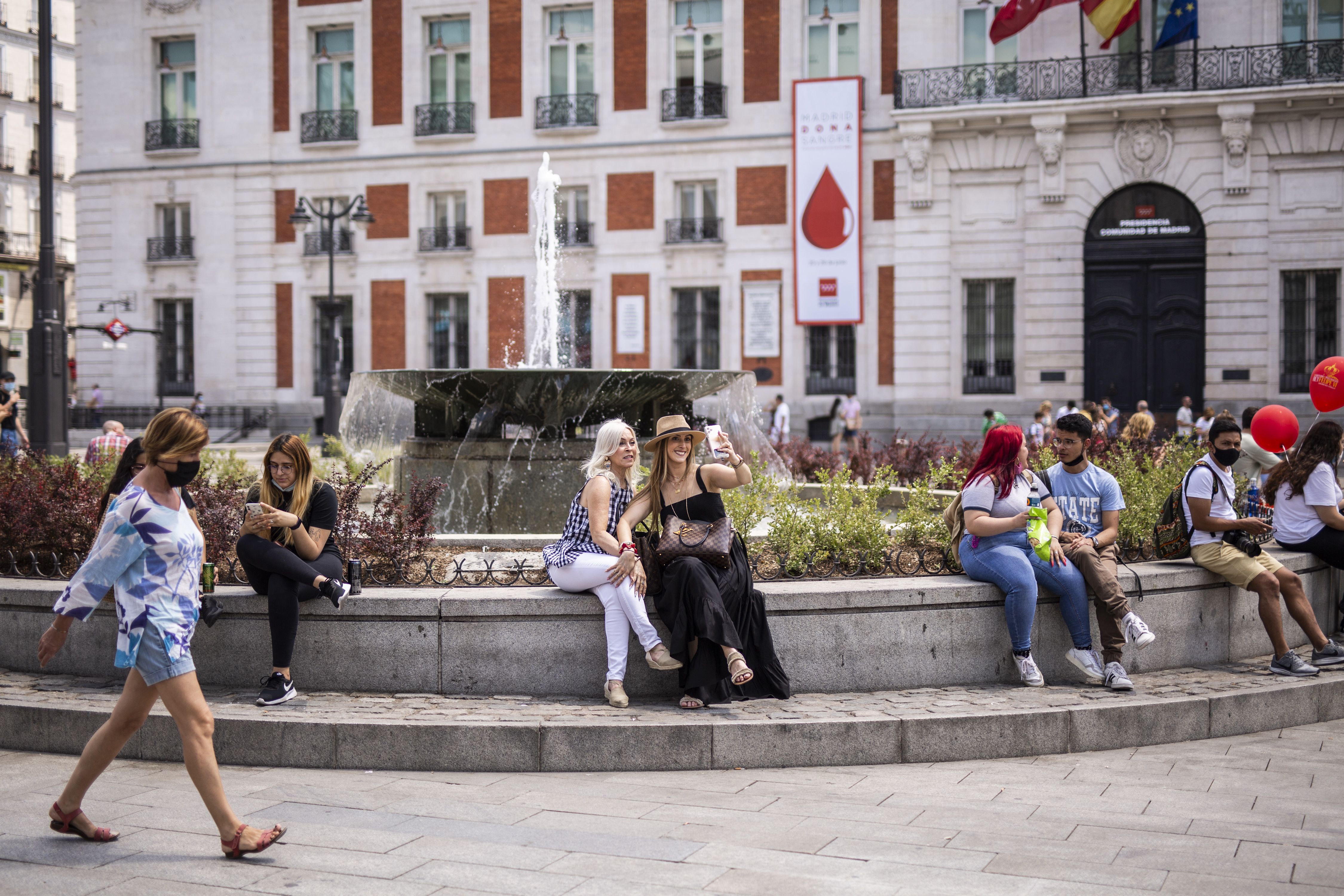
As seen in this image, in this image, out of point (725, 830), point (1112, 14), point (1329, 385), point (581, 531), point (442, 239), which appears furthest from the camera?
point (442, 239)

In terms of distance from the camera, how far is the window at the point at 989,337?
29.7 m

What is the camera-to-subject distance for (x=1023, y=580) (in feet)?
22.9

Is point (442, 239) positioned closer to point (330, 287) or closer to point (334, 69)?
point (330, 287)

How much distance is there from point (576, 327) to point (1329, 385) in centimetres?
2428

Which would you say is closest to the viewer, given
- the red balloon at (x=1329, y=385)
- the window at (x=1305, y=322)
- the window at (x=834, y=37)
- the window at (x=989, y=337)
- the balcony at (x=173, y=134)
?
the red balloon at (x=1329, y=385)

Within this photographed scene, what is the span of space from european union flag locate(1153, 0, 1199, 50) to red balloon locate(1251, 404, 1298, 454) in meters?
20.6

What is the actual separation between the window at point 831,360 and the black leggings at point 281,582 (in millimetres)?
24871

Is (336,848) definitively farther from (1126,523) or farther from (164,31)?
(164,31)

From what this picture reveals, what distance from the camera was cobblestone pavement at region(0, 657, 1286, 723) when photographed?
635 centimetres

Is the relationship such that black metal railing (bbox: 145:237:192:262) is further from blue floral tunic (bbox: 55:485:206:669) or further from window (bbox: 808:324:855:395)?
blue floral tunic (bbox: 55:485:206:669)

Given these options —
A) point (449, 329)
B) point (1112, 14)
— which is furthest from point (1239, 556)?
point (449, 329)

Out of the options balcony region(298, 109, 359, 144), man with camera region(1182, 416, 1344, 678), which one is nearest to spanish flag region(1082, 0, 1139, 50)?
balcony region(298, 109, 359, 144)

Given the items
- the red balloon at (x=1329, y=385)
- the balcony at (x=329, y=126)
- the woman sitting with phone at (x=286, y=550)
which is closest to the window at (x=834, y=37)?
the balcony at (x=329, y=126)

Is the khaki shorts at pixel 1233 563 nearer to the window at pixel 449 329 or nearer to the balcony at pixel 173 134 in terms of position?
the window at pixel 449 329
